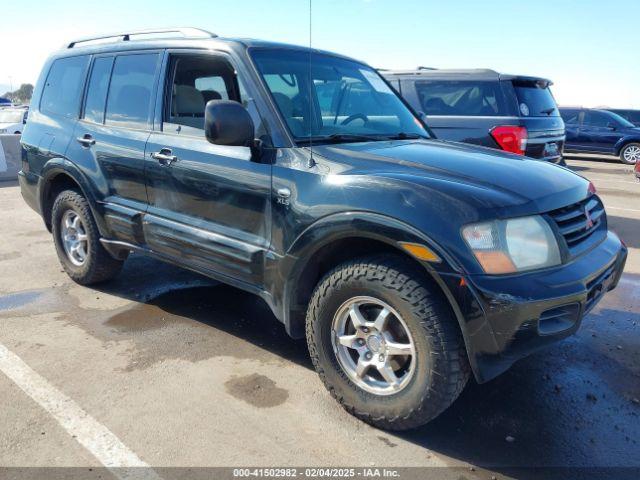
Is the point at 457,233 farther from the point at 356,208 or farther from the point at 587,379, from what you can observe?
the point at 587,379

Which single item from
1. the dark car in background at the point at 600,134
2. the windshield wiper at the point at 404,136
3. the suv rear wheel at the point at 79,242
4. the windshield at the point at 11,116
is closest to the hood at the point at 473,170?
the windshield wiper at the point at 404,136

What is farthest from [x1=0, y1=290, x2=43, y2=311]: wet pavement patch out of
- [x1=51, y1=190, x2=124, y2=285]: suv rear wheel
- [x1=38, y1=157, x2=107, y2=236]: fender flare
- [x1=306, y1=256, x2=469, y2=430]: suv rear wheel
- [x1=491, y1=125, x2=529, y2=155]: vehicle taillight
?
[x1=491, y1=125, x2=529, y2=155]: vehicle taillight

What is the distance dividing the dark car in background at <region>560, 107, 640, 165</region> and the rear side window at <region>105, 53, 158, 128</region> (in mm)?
16486

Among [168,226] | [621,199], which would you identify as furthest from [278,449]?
[621,199]

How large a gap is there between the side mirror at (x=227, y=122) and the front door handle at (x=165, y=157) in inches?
27.1

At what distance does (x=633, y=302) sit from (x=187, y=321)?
3.74 meters

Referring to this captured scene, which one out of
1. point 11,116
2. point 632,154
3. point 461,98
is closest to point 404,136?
point 461,98

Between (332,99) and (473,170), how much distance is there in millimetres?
1260

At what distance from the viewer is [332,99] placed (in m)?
3.72

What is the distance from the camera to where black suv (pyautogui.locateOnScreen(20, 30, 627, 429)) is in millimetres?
2465

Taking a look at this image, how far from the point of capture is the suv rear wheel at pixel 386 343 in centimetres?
252

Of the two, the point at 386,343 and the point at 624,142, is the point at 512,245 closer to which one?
the point at 386,343

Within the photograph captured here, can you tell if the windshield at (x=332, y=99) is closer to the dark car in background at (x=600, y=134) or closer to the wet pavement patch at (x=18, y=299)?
the wet pavement patch at (x=18, y=299)

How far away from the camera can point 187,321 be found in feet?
13.7
